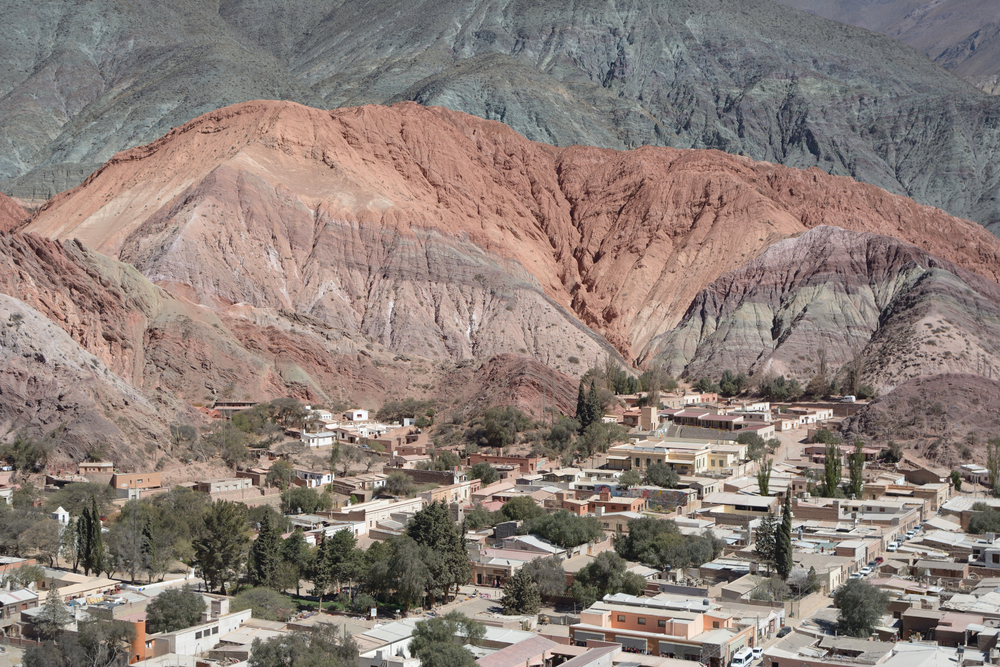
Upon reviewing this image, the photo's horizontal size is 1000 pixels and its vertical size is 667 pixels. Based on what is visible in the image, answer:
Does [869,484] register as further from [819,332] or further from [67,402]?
[819,332]

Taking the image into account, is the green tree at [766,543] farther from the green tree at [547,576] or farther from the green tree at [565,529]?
the green tree at [547,576]

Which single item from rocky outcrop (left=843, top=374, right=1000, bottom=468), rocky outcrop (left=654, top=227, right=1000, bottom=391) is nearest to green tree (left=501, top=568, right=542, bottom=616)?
rocky outcrop (left=843, top=374, right=1000, bottom=468)

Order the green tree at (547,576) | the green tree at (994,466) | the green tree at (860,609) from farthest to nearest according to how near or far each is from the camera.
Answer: the green tree at (994,466), the green tree at (547,576), the green tree at (860,609)

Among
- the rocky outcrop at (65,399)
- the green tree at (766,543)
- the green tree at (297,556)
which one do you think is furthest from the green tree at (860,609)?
the rocky outcrop at (65,399)

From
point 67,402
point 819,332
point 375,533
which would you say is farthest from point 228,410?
point 819,332

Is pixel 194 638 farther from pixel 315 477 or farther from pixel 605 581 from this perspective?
pixel 315 477

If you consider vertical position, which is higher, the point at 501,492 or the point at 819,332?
the point at 819,332

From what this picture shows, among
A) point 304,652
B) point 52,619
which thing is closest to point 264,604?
point 52,619
